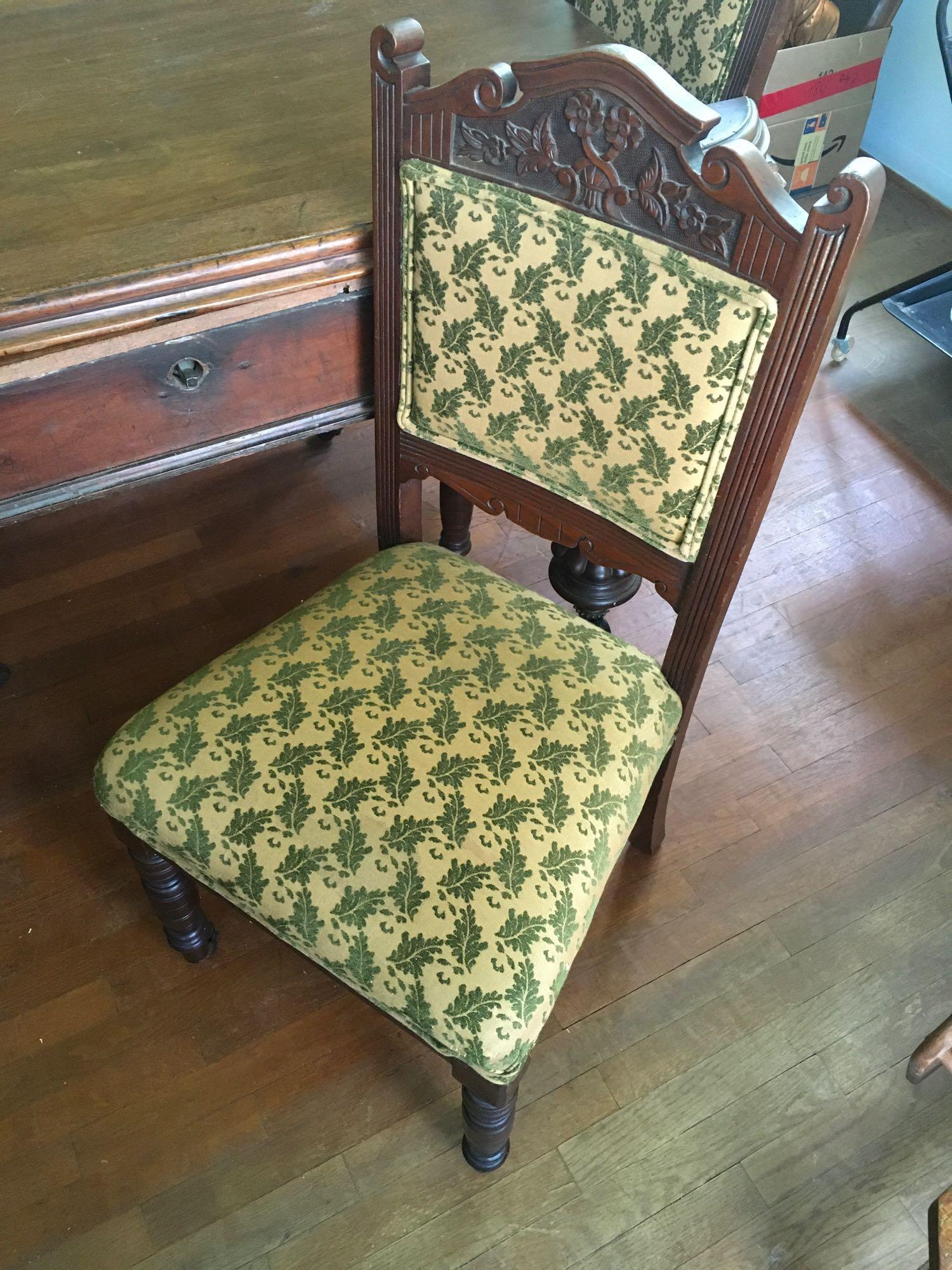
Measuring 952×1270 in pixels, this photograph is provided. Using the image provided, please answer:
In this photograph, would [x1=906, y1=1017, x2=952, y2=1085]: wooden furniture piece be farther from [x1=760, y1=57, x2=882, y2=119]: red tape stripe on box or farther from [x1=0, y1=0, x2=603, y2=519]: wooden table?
[x1=760, y1=57, x2=882, y2=119]: red tape stripe on box

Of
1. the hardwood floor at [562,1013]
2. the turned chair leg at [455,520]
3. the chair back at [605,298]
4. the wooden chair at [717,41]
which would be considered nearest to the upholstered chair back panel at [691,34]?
the wooden chair at [717,41]

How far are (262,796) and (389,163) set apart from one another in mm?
567

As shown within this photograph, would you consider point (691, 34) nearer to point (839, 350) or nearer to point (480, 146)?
point (480, 146)

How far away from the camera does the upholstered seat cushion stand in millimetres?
898

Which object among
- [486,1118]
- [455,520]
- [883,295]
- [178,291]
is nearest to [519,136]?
[178,291]

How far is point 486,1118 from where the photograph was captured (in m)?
1.02

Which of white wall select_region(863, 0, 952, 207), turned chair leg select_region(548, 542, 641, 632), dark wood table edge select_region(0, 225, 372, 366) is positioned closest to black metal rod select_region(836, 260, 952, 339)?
white wall select_region(863, 0, 952, 207)

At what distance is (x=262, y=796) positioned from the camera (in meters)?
0.97

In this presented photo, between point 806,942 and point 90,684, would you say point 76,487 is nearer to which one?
point 90,684

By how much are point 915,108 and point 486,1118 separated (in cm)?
240

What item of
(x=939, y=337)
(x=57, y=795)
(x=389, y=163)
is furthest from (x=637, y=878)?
(x=939, y=337)

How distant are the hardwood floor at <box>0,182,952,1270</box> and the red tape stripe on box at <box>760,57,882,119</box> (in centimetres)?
108

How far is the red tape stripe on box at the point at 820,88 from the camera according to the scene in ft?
7.08

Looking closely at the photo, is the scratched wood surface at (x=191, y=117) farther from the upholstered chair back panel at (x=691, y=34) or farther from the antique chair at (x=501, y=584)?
the antique chair at (x=501, y=584)
